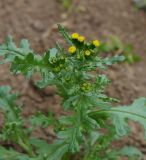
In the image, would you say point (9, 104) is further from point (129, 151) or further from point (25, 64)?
point (129, 151)

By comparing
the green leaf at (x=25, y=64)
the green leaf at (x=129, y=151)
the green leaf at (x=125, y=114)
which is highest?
the green leaf at (x=25, y=64)

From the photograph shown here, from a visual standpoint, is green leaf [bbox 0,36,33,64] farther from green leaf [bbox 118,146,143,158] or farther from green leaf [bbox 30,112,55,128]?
green leaf [bbox 118,146,143,158]

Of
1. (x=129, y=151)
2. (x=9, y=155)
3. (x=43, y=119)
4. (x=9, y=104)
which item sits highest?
(x=9, y=104)

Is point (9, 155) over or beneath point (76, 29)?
beneath

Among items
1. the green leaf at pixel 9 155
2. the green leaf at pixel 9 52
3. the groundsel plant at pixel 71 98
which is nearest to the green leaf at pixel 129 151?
the groundsel plant at pixel 71 98

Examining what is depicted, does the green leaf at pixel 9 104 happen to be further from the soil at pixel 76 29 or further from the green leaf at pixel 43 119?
the soil at pixel 76 29

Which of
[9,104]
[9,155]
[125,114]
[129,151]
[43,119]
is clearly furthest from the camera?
Answer: [129,151]

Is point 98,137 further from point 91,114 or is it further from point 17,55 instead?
point 17,55

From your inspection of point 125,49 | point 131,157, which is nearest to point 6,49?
point 131,157

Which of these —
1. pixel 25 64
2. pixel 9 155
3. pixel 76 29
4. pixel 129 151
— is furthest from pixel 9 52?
pixel 76 29
